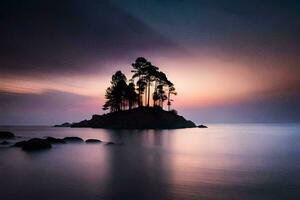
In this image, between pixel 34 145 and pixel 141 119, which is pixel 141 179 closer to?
pixel 34 145

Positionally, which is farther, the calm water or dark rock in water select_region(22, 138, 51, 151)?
dark rock in water select_region(22, 138, 51, 151)

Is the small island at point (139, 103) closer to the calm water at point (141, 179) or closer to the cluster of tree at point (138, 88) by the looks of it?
the cluster of tree at point (138, 88)

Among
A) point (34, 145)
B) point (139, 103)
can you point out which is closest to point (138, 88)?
point (139, 103)

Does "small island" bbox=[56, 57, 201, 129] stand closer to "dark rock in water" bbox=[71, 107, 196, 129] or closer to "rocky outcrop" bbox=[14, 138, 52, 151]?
"dark rock in water" bbox=[71, 107, 196, 129]

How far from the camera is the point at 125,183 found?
18672 mm

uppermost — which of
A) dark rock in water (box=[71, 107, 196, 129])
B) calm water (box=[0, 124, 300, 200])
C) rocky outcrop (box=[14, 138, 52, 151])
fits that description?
dark rock in water (box=[71, 107, 196, 129])

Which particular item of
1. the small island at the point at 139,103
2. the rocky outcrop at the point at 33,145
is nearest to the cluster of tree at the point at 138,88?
the small island at the point at 139,103

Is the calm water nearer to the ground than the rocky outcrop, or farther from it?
nearer to the ground

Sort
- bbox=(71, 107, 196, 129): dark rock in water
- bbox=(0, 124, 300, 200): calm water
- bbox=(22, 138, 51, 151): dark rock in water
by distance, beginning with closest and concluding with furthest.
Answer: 1. bbox=(0, 124, 300, 200): calm water
2. bbox=(22, 138, 51, 151): dark rock in water
3. bbox=(71, 107, 196, 129): dark rock in water

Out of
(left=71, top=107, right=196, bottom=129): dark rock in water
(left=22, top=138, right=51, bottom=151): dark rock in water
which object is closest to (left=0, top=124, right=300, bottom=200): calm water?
(left=22, top=138, right=51, bottom=151): dark rock in water

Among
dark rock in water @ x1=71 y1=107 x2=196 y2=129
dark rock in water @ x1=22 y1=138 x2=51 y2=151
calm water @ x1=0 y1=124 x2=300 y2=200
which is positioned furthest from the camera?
dark rock in water @ x1=71 y1=107 x2=196 y2=129

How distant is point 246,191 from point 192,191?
3439 mm

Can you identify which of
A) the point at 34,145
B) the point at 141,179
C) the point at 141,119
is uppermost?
the point at 141,119

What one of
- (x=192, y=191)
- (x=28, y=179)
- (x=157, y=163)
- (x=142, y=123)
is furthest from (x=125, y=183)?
(x=142, y=123)
